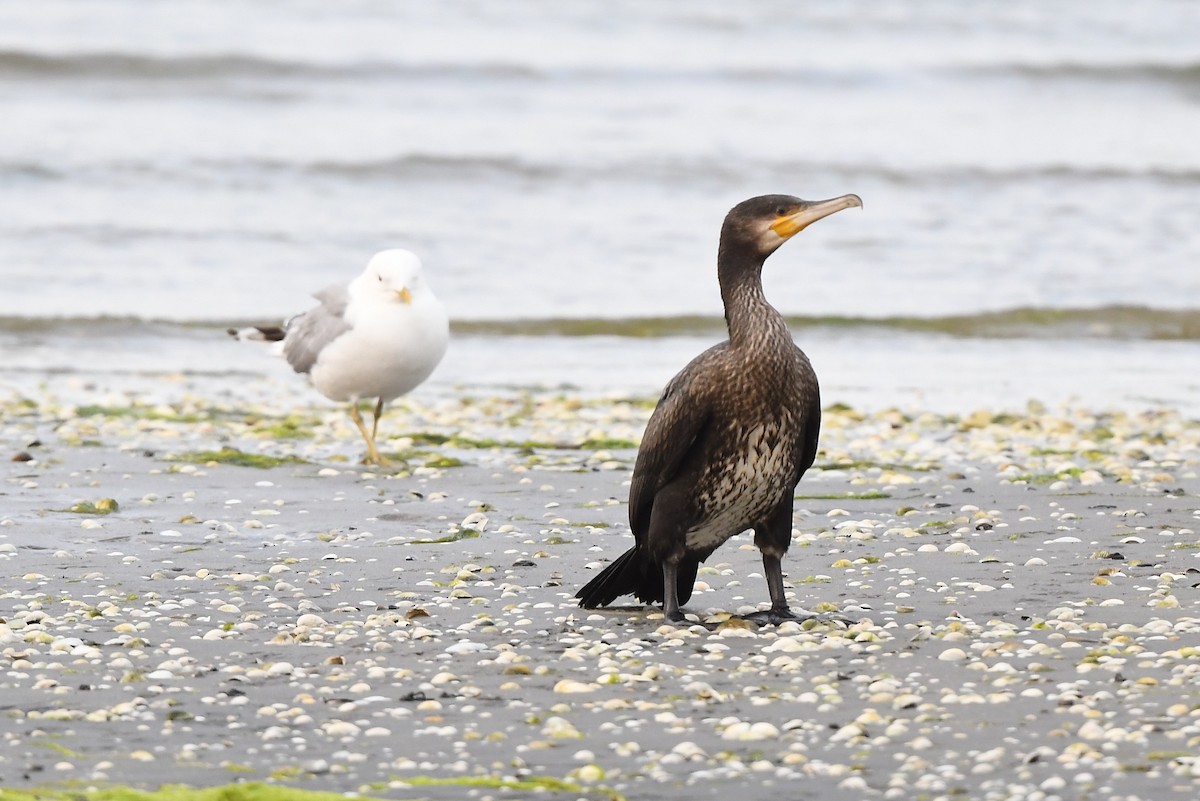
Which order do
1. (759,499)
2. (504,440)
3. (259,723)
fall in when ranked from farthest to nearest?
(504,440)
(759,499)
(259,723)

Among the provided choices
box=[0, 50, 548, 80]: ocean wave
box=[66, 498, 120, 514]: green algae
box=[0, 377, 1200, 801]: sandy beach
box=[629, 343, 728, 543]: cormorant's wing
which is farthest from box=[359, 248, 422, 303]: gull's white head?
box=[0, 50, 548, 80]: ocean wave

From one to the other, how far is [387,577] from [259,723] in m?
2.13

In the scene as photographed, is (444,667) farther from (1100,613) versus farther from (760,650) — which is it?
(1100,613)

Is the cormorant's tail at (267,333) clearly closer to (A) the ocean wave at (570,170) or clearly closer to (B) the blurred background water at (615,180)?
(B) the blurred background water at (615,180)

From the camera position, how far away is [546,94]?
29.5 m

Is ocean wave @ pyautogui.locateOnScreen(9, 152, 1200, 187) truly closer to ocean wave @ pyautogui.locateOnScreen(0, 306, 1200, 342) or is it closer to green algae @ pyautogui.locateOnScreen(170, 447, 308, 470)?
ocean wave @ pyautogui.locateOnScreen(0, 306, 1200, 342)

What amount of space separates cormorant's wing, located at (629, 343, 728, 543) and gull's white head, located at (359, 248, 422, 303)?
4.50 meters

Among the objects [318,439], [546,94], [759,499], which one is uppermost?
[546,94]

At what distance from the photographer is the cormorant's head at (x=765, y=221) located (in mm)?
6293

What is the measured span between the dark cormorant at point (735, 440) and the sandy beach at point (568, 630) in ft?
0.82

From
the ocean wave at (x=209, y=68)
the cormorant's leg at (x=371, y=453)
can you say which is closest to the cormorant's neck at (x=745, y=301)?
the cormorant's leg at (x=371, y=453)

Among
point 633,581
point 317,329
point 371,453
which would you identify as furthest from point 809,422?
Answer: point 317,329

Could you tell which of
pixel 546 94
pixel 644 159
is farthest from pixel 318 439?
pixel 546 94

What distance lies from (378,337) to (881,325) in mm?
7534
